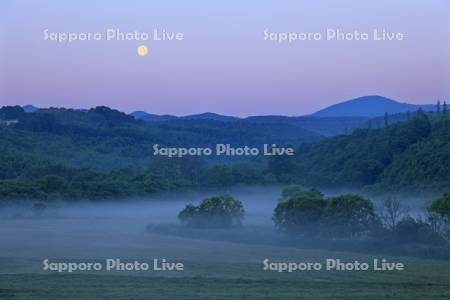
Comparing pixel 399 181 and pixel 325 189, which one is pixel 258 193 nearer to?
pixel 325 189

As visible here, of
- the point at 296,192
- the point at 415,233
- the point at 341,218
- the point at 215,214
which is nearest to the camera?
the point at 415,233

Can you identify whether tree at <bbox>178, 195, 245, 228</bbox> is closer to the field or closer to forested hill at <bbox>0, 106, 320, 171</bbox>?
the field

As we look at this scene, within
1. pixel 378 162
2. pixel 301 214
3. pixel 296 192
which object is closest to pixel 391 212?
pixel 301 214

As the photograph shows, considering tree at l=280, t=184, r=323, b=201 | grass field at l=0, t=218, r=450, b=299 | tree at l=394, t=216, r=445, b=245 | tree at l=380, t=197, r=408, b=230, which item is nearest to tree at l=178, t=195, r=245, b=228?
tree at l=280, t=184, r=323, b=201

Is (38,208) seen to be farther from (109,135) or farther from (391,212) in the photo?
(109,135)

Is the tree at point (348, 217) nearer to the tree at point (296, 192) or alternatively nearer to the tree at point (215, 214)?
the tree at point (296, 192)

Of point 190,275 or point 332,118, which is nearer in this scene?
point 190,275

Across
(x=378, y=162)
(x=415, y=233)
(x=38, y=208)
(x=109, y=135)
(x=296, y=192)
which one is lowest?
(x=415, y=233)
